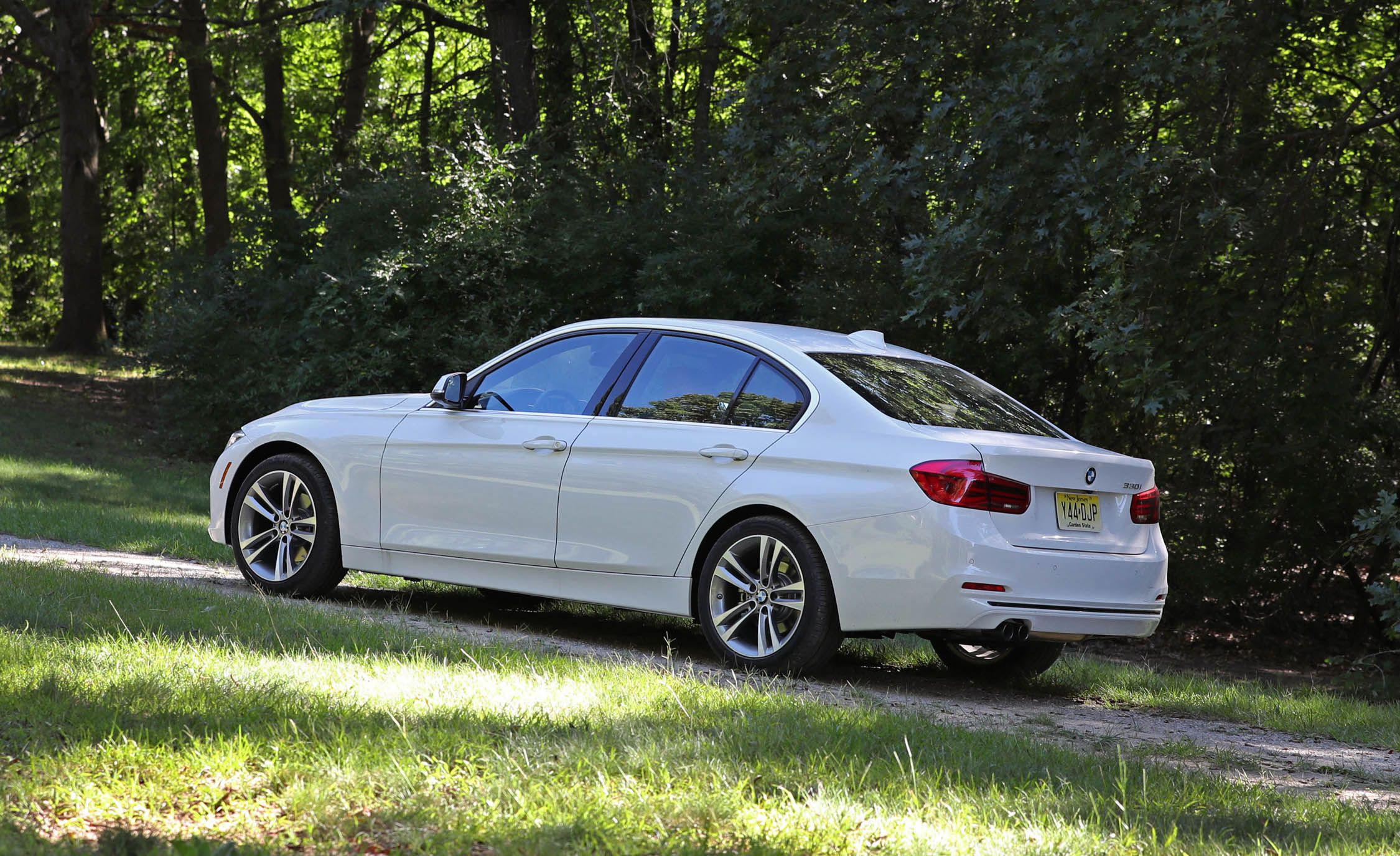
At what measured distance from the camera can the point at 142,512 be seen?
41.7ft

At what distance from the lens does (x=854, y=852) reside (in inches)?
139

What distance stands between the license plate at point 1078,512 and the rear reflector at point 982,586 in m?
0.47

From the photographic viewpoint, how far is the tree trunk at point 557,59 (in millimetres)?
20219

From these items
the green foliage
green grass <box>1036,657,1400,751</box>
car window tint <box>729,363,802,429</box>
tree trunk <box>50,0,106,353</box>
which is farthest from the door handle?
tree trunk <box>50,0,106,353</box>

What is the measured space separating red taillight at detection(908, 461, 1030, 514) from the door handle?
2.87ft

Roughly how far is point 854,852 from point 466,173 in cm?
1431

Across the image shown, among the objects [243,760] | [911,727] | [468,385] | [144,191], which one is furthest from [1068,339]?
[144,191]

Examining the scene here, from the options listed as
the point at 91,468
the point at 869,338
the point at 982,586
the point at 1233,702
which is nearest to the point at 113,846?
the point at 982,586

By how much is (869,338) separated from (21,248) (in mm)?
39694

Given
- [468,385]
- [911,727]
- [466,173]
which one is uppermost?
[466,173]

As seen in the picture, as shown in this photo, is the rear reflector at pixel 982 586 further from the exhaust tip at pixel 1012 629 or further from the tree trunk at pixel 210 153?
the tree trunk at pixel 210 153

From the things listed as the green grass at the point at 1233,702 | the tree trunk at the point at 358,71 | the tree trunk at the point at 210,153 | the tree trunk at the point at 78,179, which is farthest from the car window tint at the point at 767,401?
the tree trunk at the point at 78,179

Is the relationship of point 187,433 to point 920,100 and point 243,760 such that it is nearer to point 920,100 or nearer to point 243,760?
point 920,100

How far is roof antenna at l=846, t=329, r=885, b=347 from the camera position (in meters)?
7.50
